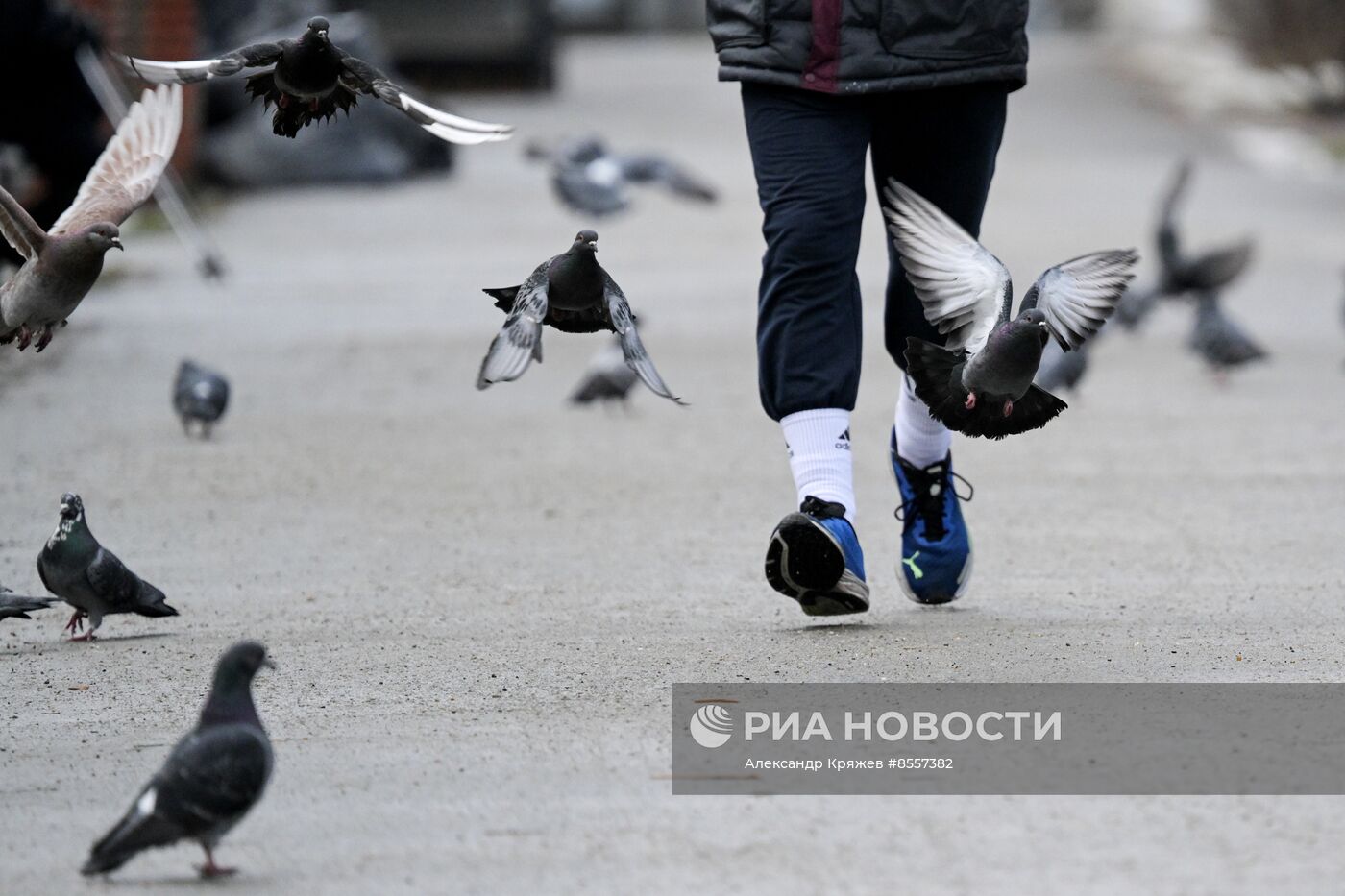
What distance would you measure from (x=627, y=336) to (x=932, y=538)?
1.25 m

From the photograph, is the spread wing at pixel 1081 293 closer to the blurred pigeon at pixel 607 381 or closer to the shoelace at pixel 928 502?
the shoelace at pixel 928 502

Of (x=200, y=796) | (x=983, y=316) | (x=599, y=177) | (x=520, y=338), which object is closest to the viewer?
(x=200, y=796)

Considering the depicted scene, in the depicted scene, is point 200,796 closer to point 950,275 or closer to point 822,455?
point 822,455

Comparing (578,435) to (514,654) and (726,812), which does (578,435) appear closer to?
(514,654)

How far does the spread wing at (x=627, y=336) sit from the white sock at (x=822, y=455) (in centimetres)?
60

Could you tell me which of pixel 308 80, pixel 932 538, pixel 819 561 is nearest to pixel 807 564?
pixel 819 561

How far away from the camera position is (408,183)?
20.6 meters

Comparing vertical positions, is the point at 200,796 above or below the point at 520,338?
below

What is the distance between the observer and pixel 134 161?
5.02 meters

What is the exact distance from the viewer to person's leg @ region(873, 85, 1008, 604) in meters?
4.97

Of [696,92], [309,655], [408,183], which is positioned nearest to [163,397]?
[309,655]

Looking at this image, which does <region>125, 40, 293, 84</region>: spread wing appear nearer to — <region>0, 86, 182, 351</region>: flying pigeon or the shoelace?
<region>0, 86, 182, 351</region>: flying pigeon

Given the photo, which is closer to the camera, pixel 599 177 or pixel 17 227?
pixel 17 227

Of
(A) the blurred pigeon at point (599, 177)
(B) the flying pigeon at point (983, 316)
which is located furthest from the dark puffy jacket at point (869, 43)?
(A) the blurred pigeon at point (599, 177)
